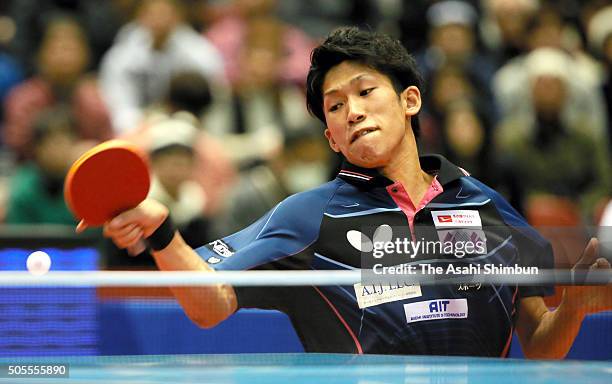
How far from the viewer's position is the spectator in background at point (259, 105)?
267 inches

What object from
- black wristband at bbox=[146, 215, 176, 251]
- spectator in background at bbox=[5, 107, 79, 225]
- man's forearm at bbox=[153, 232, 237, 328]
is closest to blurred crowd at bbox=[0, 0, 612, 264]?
spectator in background at bbox=[5, 107, 79, 225]

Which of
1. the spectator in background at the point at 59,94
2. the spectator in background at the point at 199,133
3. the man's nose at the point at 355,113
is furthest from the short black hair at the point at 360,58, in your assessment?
the spectator in background at the point at 59,94

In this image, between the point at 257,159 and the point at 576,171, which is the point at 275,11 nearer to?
the point at 257,159

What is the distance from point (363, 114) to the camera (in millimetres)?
3186

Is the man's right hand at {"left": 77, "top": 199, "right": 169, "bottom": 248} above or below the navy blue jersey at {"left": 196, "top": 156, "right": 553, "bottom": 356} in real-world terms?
above

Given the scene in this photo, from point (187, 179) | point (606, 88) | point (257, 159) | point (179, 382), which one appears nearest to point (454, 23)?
point (606, 88)

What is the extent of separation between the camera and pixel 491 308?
125 inches

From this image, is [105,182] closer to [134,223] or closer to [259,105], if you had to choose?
[134,223]

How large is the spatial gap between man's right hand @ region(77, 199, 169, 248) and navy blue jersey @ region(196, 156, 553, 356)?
0.35 meters

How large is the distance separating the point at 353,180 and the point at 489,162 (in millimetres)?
3529

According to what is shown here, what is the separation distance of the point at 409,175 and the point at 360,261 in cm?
35

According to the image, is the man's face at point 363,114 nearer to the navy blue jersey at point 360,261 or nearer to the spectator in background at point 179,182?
the navy blue jersey at point 360,261

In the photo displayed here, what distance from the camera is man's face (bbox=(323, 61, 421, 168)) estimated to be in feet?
10.5

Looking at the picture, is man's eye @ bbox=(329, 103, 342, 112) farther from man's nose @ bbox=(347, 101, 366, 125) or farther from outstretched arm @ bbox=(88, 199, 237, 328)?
outstretched arm @ bbox=(88, 199, 237, 328)
